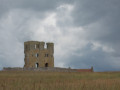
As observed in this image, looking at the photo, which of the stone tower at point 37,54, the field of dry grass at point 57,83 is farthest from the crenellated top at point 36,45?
the field of dry grass at point 57,83

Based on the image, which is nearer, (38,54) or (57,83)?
(57,83)

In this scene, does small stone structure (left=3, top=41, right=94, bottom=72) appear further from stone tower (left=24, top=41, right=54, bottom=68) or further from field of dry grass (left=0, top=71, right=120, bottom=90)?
field of dry grass (left=0, top=71, right=120, bottom=90)

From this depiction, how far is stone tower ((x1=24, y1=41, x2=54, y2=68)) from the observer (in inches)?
2176

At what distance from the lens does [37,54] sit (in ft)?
184

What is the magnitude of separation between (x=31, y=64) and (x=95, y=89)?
148 ft

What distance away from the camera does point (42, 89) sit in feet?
35.2

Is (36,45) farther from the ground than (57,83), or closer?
farther from the ground

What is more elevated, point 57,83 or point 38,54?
point 38,54

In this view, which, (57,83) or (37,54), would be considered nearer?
(57,83)

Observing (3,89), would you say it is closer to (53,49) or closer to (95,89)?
(95,89)

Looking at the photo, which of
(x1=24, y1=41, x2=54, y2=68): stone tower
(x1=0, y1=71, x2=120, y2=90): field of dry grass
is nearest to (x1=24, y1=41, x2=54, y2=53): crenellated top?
Result: (x1=24, y1=41, x2=54, y2=68): stone tower

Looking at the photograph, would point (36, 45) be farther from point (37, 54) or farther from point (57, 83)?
point (57, 83)

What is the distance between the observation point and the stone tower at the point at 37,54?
5528cm

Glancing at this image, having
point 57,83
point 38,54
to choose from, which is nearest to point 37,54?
point 38,54
